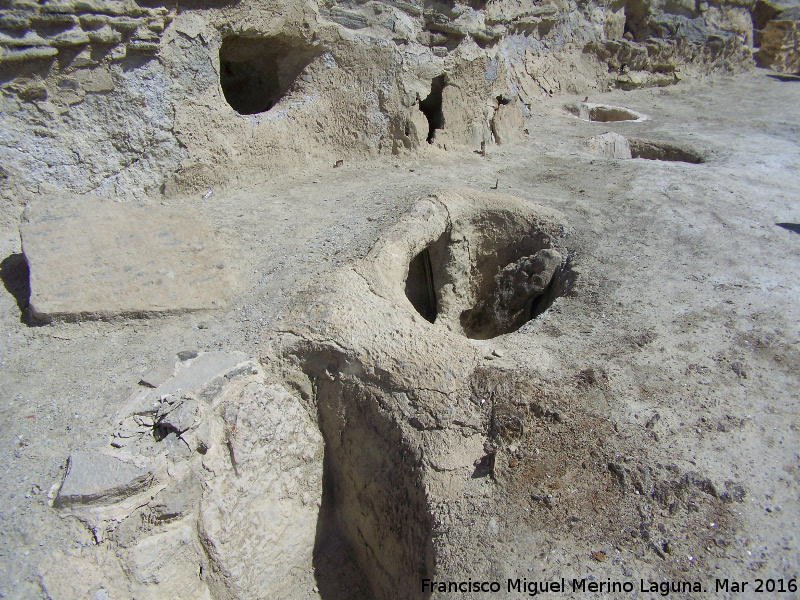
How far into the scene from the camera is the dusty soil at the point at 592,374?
6.37ft

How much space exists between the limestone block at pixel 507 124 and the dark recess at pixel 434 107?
614mm

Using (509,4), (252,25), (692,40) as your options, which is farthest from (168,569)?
(692,40)

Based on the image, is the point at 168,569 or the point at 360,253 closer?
the point at 168,569

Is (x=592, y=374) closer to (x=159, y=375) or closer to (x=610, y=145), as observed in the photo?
(x=159, y=375)

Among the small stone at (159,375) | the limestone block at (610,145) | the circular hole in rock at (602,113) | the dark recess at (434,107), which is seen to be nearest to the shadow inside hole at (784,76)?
the circular hole in rock at (602,113)

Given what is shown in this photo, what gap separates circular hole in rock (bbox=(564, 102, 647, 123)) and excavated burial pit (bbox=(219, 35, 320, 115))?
3609 mm

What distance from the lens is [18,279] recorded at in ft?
9.73

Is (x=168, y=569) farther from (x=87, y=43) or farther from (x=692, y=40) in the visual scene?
(x=692, y=40)

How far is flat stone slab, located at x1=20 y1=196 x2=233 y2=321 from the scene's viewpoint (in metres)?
2.68

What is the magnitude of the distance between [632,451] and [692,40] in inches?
306

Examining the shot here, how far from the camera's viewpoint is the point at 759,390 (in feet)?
7.81

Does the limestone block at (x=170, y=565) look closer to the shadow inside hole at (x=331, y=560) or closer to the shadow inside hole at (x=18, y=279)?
the shadow inside hole at (x=331, y=560)

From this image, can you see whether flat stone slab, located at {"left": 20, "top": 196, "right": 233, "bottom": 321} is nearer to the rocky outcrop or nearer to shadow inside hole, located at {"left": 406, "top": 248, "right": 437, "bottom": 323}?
the rocky outcrop

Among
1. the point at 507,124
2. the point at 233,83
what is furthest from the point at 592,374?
the point at 233,83
